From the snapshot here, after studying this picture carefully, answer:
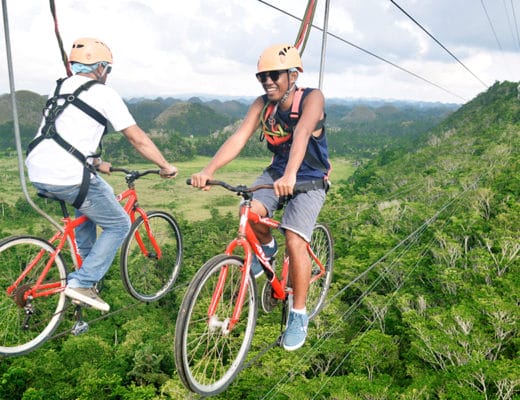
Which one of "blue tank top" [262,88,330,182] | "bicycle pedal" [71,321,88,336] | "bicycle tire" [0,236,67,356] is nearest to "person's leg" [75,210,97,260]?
"bicycle tire" [0,236,67,356]

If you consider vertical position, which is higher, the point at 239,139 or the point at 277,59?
the point at 277,59

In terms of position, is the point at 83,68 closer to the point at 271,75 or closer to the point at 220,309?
the point at 271,75

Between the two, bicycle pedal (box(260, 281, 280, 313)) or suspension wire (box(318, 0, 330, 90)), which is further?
suspension wire (box(318, 0, 330, 90))

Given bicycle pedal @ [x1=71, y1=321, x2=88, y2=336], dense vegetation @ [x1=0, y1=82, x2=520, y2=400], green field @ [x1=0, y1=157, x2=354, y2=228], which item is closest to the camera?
bicycle pedal @ [x1=71, y1=321, x2=88, y2=336]

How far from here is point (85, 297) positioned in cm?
450

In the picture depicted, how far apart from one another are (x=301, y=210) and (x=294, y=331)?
121 centimetres

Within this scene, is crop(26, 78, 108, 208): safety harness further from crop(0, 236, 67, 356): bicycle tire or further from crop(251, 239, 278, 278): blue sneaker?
crop(251, 239, 278, 278): blue sneaker

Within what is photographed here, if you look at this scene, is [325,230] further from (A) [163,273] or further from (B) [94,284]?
(B) [94,284]

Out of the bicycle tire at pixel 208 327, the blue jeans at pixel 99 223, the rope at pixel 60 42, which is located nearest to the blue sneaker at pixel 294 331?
the bicycle tire at pixel 208 327

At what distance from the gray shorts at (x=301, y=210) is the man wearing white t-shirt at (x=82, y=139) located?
1166 millimetres

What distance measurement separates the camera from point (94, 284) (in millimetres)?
4691

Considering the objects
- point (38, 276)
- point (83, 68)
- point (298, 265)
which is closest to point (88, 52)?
point (83, 68)

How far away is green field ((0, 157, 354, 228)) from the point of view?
3915 inches

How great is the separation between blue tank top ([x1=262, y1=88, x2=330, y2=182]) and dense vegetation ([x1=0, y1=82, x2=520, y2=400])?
687cm
